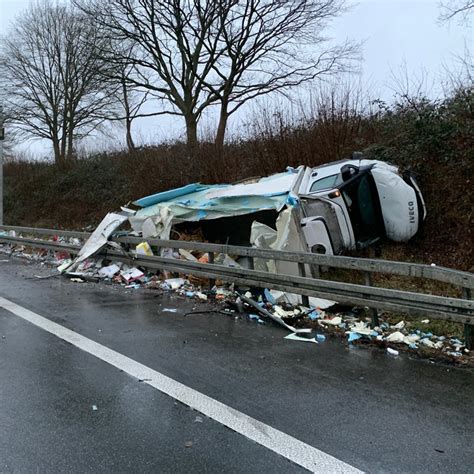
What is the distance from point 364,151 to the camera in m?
11.8

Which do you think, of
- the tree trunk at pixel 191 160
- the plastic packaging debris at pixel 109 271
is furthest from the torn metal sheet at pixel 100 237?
the tree trunk at pixel 191 160

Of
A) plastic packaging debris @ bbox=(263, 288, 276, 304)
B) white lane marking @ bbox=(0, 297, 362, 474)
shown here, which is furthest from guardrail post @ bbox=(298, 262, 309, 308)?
white lane marking @ bbox=(0, 297, 362, 474)

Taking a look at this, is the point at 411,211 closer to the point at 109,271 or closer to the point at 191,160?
the point at 109,271

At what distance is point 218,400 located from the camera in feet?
13.0

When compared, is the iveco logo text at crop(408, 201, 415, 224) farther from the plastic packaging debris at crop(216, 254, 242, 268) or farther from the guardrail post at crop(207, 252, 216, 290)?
the guardrail post at crop(207, 252, 216, 290)

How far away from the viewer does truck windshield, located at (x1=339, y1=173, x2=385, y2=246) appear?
8883mm

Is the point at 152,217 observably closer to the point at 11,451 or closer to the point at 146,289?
the point at 146,289

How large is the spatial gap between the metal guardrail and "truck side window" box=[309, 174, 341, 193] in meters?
1.81

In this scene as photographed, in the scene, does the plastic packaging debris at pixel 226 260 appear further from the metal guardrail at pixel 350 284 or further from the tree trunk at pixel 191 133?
the tree trunk at pixel 191 133

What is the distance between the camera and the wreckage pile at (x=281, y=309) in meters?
5.61

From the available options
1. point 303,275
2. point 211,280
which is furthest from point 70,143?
point 303,275

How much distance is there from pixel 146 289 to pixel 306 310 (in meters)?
3.43

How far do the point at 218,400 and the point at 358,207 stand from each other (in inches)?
227

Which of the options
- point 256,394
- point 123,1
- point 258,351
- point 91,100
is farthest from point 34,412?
point 91,100
